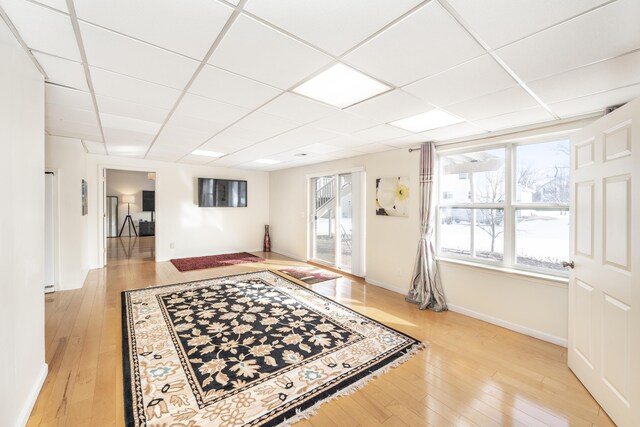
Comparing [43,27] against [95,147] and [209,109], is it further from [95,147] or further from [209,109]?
[95,147]

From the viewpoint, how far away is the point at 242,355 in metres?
2.55

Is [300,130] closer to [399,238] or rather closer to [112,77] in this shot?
[112,77]

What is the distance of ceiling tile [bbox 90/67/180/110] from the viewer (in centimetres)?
216

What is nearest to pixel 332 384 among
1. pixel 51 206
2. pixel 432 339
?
pixel 432 339

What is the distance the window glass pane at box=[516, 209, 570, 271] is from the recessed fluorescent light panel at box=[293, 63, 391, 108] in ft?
8.15

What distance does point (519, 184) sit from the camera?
3.40 metres

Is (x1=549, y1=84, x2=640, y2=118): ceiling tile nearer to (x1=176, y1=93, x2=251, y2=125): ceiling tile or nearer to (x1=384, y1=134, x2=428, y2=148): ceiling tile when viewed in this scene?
(x1=384, y1=134, x2=428, y2=148): ceiling tile

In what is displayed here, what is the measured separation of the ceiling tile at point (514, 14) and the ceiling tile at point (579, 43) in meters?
0.09

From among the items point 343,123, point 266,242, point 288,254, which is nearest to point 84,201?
point 266,242

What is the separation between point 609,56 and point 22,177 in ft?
12.6

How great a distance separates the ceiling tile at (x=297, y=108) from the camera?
2.51 meters

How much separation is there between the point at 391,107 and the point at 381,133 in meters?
0.96

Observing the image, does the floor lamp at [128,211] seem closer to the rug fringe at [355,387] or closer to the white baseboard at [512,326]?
the rug fringe at [355,387]

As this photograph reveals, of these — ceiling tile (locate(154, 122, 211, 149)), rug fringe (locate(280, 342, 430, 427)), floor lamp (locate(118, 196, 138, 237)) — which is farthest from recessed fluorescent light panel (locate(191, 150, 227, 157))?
floor lamp (locate(118, 196, 138, 237))
